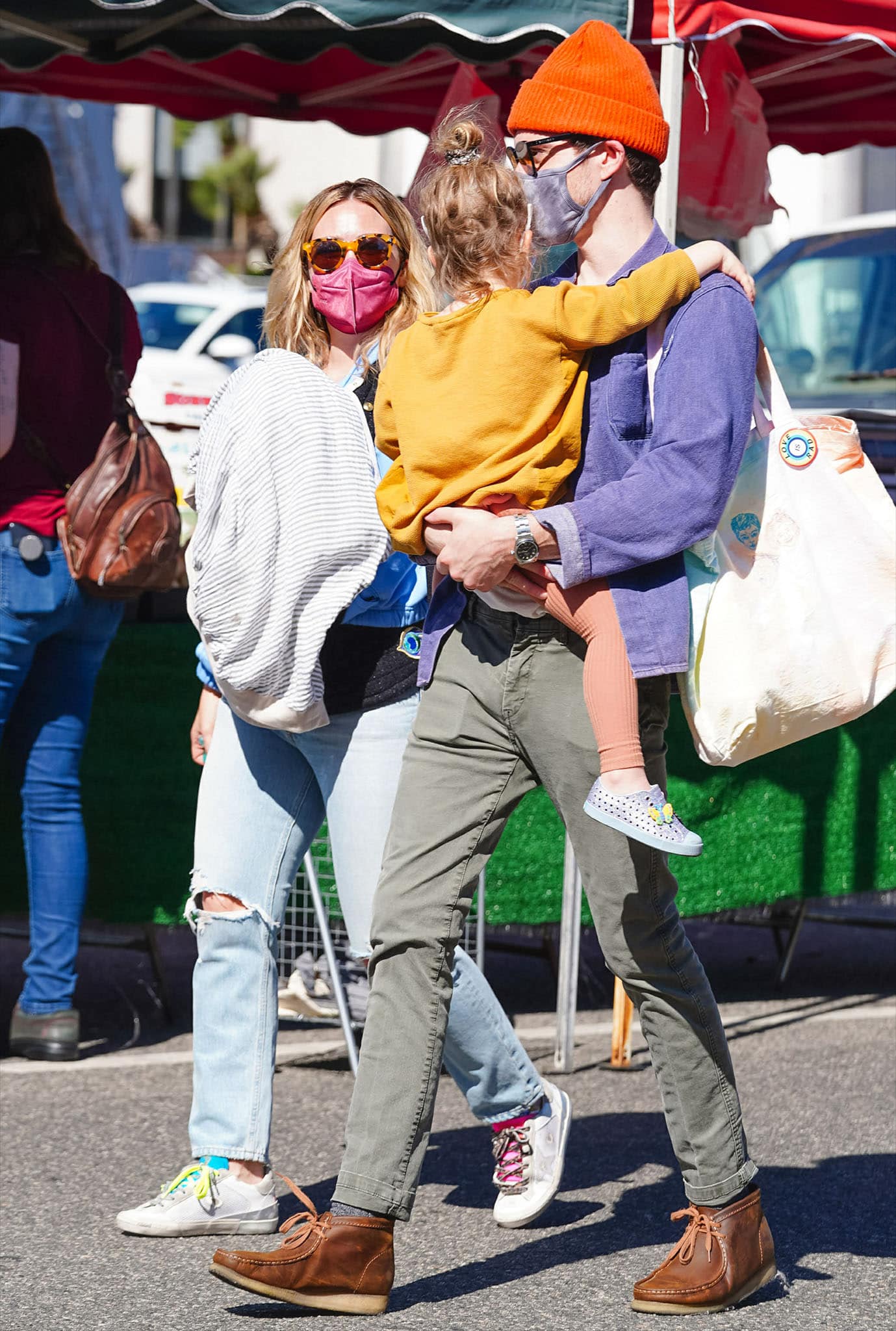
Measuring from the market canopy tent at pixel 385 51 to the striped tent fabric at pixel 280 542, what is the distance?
118 centimetres

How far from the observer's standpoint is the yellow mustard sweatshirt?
9.17 ft

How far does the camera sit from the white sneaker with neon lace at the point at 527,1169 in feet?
11.5

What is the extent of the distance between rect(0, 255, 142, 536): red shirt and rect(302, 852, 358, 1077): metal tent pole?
105cm

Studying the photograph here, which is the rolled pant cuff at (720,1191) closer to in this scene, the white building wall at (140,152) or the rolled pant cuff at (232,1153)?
the rolled pant cuff at (232,1153)

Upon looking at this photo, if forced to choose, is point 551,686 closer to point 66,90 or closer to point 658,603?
point 658,603

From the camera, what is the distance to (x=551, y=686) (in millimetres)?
2961

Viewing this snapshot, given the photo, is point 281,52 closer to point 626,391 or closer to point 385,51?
point 385,51

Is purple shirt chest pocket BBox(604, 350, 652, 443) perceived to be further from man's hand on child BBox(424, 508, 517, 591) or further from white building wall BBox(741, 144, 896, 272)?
white building wall BBox(741, 144, 896, 272)

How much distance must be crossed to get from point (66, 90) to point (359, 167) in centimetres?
2878

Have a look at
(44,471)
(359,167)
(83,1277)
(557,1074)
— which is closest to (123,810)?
(44,471)

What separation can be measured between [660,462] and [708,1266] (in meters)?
1.31

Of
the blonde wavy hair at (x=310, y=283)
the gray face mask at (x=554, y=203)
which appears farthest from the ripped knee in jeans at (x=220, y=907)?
the gray face mask at (x=554, y=203)

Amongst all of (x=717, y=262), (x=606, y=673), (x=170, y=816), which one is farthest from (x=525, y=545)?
(x=170, y=816)

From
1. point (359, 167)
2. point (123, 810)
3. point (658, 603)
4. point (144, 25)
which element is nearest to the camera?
point (658, 603)
